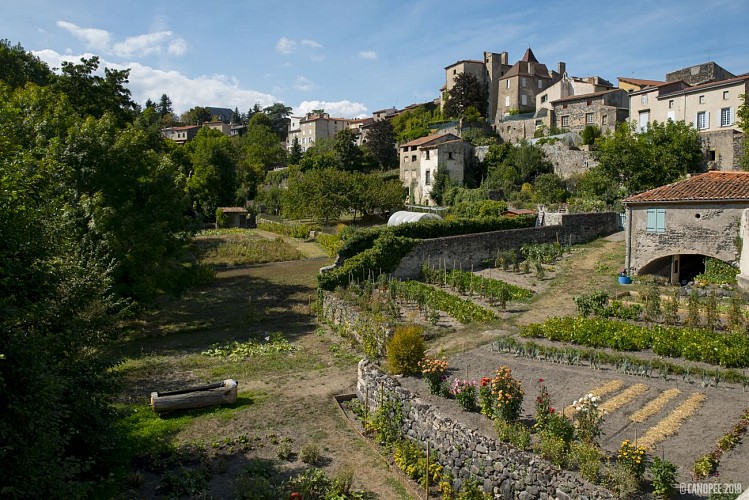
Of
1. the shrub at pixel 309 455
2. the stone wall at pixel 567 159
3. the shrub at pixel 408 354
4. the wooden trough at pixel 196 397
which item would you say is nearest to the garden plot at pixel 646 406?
the shrub at pixel 408 354

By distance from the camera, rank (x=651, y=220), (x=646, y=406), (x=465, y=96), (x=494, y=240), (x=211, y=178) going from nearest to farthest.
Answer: (x=646, y=406)
(x=651, y=220)
(x=494, y=240)
(x=211, y=178)
(x=465, y=96)

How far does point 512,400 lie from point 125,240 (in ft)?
52.1

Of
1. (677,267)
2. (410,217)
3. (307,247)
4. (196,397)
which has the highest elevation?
(410,217)

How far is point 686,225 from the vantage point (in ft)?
78.4

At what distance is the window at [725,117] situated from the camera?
134ft

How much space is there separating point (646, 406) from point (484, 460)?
4.69 m

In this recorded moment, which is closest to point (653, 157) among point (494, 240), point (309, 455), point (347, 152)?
point (494, 240)

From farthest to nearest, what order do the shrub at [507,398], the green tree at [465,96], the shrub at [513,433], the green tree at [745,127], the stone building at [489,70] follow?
1. the stone building at [489,70]
2. the green tree at [465,96]
3. the green tree at [745,127]
4. the shrub at [507,398]
5. the shrub at [513,433]

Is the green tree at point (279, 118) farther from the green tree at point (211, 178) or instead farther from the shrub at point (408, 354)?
the shrub at point (408, 354)

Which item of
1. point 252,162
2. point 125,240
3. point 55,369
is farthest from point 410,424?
point 252,162

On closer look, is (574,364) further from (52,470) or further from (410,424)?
(52,470)

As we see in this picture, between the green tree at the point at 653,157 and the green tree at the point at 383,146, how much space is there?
117 ft

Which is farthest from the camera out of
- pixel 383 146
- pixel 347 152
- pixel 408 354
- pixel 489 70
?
pixel 489 70

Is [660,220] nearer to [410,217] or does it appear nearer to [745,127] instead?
[745,127]
